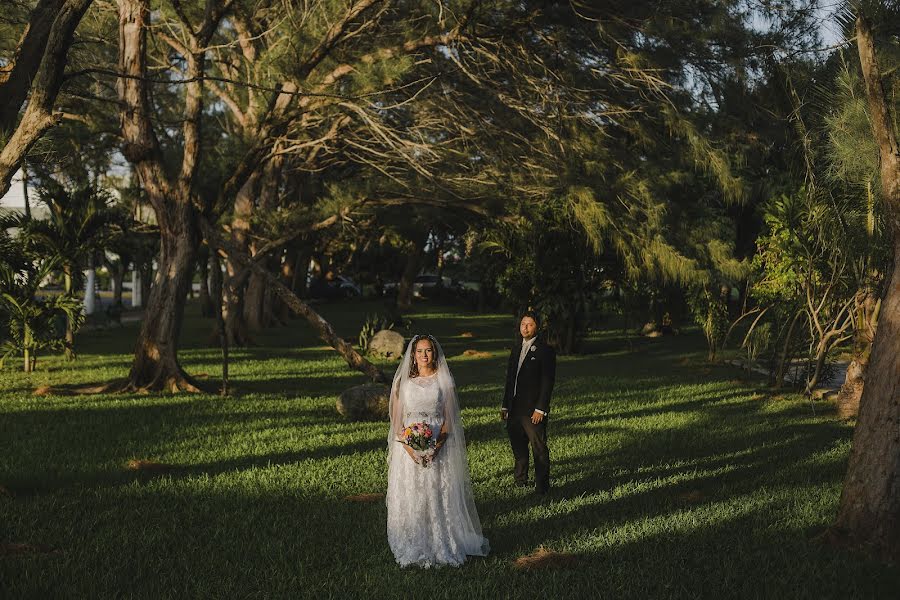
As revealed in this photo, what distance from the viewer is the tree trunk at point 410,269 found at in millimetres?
47562

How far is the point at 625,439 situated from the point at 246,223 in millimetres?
14980

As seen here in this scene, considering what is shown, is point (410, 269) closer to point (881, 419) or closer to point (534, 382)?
point (534, 382)

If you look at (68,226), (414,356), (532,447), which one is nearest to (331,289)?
(68,226)

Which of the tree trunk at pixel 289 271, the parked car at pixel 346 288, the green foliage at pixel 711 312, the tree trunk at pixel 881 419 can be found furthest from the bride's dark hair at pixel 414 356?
the parked car at pixel 346 288

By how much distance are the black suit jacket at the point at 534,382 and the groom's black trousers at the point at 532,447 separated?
104mm

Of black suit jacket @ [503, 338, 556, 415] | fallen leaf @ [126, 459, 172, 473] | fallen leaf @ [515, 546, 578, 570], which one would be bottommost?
fallen leaf @ [515, 546, 578, 570]

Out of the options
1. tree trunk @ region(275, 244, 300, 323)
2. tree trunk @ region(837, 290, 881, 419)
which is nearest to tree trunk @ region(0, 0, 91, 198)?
tree trunk @ region(837, 290, 881, 419)

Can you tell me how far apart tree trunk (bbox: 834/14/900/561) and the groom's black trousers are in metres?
2.73

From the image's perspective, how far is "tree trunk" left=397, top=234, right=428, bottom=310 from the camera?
156ft

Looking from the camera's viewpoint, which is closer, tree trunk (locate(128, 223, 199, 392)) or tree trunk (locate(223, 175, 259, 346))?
tree trunk (locate(128, 223, 199, 392))

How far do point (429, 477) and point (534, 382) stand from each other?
8.29ft

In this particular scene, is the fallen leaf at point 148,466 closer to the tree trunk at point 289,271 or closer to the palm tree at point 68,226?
the palm tree at point 68,226

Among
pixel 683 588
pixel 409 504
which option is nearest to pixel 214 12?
pixel 409 504

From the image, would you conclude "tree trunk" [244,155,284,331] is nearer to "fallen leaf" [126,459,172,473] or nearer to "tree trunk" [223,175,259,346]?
"tree trunk" [223,175,259,346]
